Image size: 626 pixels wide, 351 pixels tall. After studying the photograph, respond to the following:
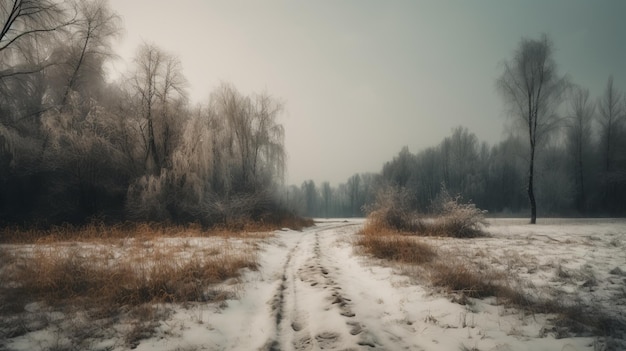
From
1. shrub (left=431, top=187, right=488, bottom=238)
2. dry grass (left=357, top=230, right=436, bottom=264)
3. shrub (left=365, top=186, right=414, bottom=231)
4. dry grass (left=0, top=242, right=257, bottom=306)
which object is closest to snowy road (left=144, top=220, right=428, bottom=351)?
dry grass (left=0, top=242, right=257, bottom=306)

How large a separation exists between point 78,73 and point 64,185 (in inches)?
242

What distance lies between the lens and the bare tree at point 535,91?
1819cm

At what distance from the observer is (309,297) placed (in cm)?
473

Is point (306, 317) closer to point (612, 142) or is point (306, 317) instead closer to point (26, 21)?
point (26, 21)

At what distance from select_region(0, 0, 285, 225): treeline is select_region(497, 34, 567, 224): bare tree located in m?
18.9

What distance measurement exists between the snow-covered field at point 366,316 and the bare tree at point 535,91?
14732 millimetres

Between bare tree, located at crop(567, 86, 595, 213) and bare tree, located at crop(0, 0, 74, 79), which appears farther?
bare tree, located at crop(567, 86, 595, 213)

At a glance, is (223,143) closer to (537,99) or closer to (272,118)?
(272,118)

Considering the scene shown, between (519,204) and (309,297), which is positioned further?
(519,204)

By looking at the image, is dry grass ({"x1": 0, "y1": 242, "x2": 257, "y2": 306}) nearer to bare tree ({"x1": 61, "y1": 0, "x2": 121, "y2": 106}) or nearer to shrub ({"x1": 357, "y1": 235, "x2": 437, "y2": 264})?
shrub ({"x1": 357, "y1": 235, "x2": 437, "y2": 264})

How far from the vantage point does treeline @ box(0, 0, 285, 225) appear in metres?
11.9

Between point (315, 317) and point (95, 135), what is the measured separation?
1410 cm

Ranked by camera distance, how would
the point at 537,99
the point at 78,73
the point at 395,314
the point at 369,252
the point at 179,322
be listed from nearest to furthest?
the point at 179,322, the point at 395,314, the point at 369,252, the point at 78,73, the point at 537,99

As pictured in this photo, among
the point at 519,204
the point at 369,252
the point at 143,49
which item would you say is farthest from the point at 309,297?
the point at 519,204
